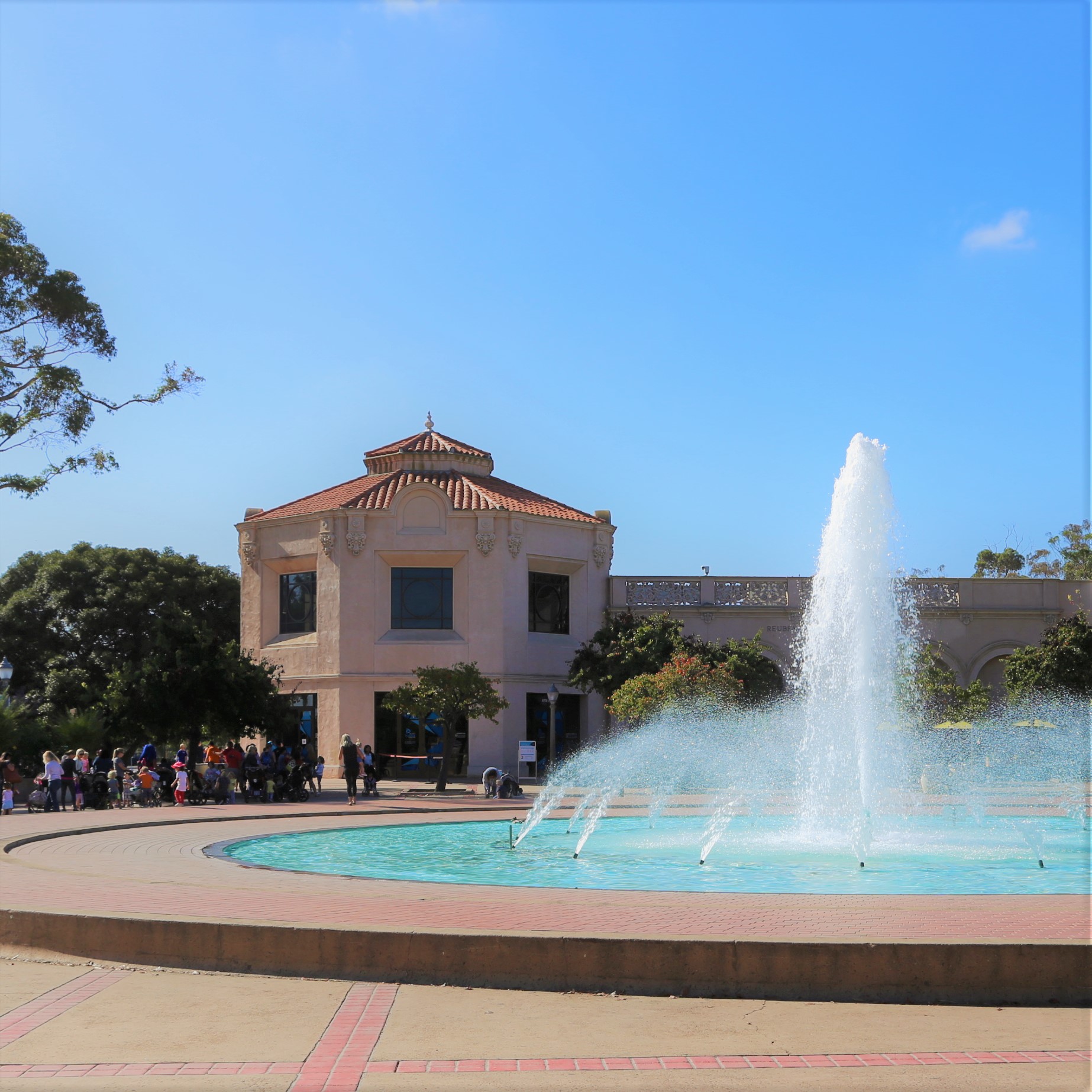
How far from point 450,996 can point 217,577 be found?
2086 inches

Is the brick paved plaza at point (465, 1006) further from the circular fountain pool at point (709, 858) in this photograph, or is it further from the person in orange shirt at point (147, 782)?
the person in orange shirt at point (147, 782)

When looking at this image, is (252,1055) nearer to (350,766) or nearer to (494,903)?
(494,903)

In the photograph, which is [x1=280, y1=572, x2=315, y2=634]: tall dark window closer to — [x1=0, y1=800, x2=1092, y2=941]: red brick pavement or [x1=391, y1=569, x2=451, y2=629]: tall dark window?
[x1=391, y1=569, x2=451, y2=629]: tall dark window

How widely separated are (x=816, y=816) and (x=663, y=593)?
2662 centimetres

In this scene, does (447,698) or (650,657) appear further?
(650,657)

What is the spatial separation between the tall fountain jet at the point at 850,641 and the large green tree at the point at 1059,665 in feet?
76.0

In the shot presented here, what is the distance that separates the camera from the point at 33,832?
17.9 meters

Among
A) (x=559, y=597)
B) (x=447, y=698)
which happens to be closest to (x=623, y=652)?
(x=559, y=597)

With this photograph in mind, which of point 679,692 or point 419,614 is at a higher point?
point 419,614

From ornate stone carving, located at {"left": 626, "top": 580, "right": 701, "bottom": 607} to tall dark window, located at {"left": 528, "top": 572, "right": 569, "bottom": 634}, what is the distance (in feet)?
8.98

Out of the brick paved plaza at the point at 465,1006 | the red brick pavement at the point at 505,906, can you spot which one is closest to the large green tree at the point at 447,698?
the red brick pavement at the point at 505,906

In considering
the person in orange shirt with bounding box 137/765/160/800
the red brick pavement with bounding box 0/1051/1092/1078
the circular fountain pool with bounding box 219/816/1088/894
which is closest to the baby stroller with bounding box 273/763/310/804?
the person in orange shirt with bounding box 137/765/160/800

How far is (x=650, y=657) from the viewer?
3966cm

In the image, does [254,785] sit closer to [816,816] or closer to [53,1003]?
[816,816]
